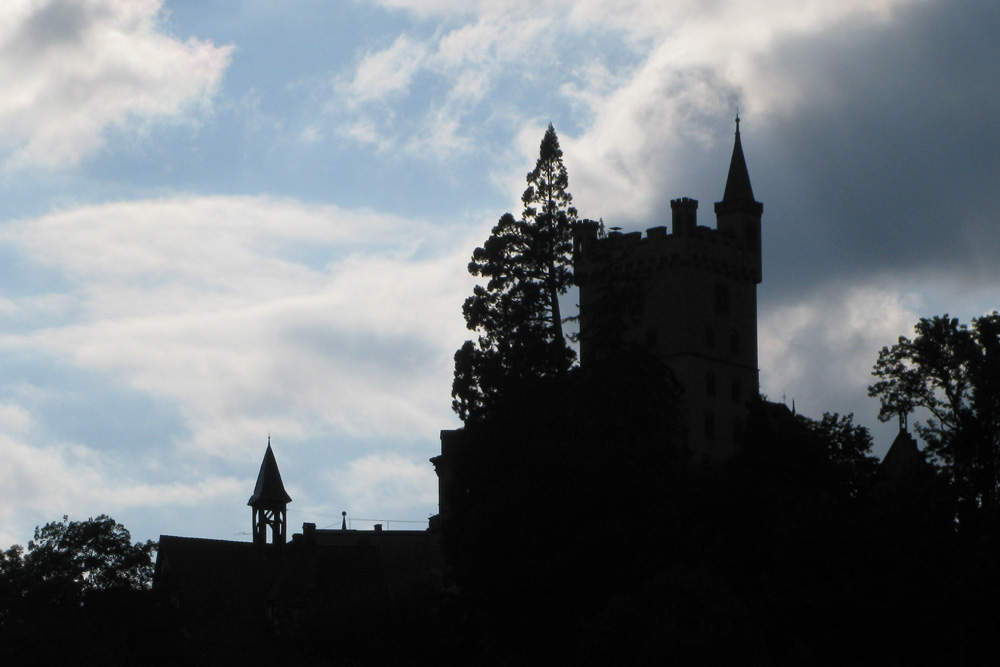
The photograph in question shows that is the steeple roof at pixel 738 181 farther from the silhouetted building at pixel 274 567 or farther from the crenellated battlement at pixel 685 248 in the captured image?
the silhouetted building at pixel 274 567

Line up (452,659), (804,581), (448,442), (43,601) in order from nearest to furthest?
(804,581), (452,659), (43,601), (448,442)

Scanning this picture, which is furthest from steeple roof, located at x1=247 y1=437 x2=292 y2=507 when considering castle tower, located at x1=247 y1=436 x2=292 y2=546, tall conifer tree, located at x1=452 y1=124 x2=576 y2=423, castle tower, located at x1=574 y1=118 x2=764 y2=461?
tall conifer tree, located at x1=452 y1=124 x2=576 y2=423

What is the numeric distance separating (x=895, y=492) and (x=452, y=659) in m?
16.3

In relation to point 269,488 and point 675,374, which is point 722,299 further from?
point 269,488

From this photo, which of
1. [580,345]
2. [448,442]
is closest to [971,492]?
[580,345]

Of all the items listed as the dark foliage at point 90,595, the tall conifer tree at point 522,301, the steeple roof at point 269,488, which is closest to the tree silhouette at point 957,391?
the tall conifer tree at point 522,301

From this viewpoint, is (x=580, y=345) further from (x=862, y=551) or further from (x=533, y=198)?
(x=862, y=551)

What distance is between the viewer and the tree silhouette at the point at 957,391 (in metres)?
66.1

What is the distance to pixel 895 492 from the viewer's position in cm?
5928

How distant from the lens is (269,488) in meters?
114

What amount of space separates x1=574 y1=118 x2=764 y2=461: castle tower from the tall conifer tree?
25.4 metres

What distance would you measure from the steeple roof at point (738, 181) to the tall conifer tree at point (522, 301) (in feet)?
116

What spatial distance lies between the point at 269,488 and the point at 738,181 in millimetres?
34126

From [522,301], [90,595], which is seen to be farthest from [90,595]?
[522,301]
